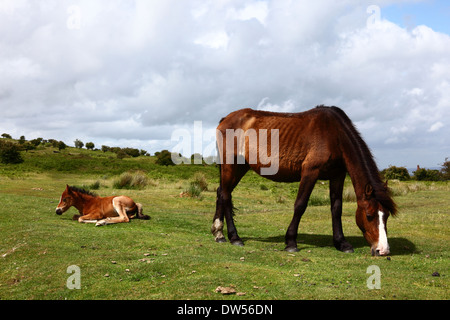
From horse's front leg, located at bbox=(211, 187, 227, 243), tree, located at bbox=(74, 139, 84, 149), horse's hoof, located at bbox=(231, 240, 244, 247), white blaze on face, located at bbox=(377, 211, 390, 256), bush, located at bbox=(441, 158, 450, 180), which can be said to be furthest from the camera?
tree, located at bbox=(74, 139, 84, 149)

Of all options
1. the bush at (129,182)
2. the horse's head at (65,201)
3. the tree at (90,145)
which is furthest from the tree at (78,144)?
the horse's head at (65,201)

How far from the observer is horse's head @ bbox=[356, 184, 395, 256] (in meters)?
8.00

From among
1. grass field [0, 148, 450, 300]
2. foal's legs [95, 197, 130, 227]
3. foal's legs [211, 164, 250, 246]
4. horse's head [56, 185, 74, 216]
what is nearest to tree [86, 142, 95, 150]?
grass field [0, 148, 450, 300]

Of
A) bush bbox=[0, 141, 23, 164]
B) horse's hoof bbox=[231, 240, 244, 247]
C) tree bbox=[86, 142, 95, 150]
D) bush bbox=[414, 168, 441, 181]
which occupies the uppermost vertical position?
tree bbox=[86, 142, 95, 150]

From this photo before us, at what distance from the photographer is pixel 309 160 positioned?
29.1 feet

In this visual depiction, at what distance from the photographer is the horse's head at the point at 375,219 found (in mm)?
7996

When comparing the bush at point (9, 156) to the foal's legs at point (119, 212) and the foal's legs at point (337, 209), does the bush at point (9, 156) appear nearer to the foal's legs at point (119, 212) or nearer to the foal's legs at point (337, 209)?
the foal's legs at point (119, 212)

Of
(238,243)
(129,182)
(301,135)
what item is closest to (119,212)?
(238,243)

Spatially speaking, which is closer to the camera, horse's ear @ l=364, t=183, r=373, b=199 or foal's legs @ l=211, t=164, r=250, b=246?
horse's ear @ l=364, t=183, r=373, b=199

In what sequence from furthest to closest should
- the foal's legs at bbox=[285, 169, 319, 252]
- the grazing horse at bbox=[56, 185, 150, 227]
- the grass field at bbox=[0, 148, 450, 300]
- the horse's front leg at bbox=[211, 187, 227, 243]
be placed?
the grazing horse at bbox=[56, 185, 150, 227]
the horse's front leg at bbox=[211, 187, 227, 243]
the foal's legs at bbox=[285, 169, 319, 252]
the grass field at bbox=[0, 148, 450, 300]

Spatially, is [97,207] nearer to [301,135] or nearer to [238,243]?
[238,243]

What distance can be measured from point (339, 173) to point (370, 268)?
2910 millimetres

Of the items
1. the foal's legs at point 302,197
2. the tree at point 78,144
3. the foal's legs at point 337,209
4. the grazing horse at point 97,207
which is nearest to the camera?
the foal's legs at point 302,197

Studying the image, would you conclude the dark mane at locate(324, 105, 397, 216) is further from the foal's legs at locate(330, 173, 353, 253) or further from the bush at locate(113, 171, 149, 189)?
the bush at locate(113, 171, 149, 189)
